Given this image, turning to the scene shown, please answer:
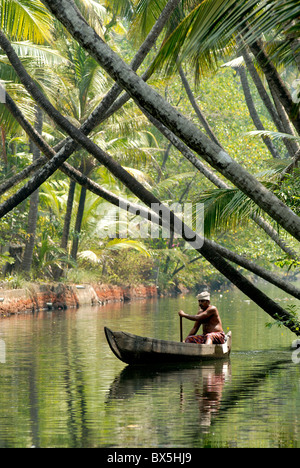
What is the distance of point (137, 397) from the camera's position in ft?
32.9

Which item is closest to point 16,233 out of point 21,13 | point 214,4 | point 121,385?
point 21,13

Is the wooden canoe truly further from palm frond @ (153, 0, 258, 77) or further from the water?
palm frond @ (153, 0, 258, 77)

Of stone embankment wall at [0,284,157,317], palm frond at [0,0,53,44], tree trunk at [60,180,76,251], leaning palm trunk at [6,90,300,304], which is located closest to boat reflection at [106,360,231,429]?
leaning palm trunk at [6,90,300,304]

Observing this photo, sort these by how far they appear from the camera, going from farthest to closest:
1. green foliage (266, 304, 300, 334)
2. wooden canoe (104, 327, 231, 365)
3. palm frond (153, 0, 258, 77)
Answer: wooden canoe (104, 327, 231, 365)
green foliage (266, 304, 300, 334)
palm frond (153, 0, 258, 77)

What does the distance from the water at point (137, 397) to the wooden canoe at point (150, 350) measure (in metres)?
0.23

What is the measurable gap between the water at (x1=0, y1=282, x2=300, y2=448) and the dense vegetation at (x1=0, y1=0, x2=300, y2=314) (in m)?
1.86

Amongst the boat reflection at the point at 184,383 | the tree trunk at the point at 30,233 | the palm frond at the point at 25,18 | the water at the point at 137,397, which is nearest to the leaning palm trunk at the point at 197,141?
the water at the point at 137,397

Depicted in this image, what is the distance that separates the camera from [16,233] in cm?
2606

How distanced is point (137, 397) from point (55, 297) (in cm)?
1623

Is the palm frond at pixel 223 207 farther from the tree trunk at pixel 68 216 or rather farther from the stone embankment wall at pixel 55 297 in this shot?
the tree trunk at pixel 68 216

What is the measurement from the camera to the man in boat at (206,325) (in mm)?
13602

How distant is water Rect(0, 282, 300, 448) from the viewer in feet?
24.8

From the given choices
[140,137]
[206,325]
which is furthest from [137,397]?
[140,137]

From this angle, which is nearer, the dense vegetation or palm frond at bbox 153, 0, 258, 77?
palm frond at bbox 153, 0, 258, 77
